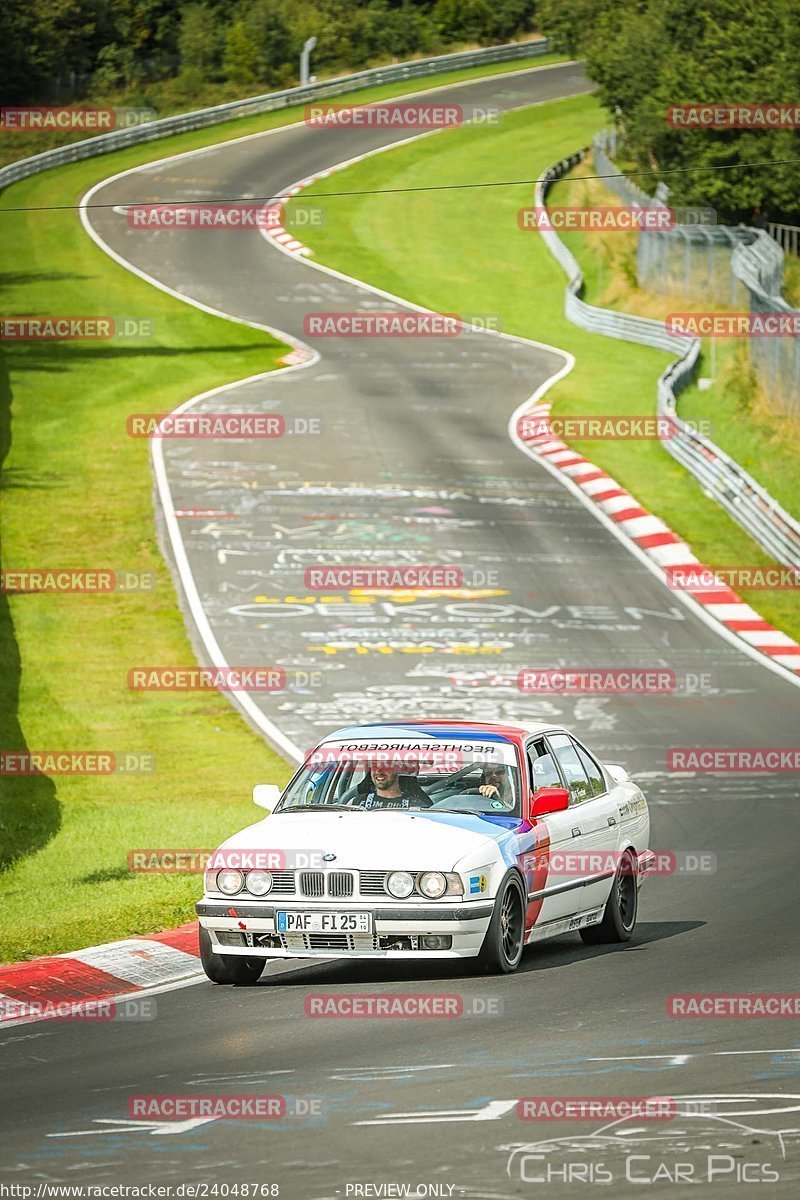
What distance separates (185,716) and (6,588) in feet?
19.9

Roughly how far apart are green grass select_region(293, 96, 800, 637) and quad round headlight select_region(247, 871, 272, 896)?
16645 mm

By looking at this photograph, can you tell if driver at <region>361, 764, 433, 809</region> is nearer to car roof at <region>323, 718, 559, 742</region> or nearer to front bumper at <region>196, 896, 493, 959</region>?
car roof at <region>323, 718, 559, 742</region>

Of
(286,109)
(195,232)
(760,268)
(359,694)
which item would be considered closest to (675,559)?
(359,694)

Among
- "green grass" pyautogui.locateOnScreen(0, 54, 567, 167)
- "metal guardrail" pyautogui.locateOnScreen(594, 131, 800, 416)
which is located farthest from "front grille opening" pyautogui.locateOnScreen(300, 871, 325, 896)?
"green grass" pyautogui.locateOnScreen(0, 54, 567, 167)

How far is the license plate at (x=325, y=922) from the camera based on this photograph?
1010cm

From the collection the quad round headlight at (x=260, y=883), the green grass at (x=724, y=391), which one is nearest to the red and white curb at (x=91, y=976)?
the quad round headlight at (x=260, y=883)

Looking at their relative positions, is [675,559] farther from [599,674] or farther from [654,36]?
[654,36]

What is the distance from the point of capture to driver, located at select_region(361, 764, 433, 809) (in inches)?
436

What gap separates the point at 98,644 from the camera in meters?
24.6

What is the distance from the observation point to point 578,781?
39.5 ft

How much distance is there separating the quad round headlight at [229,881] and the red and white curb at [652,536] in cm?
1460

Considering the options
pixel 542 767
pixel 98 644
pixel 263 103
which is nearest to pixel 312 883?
pixel 542 767

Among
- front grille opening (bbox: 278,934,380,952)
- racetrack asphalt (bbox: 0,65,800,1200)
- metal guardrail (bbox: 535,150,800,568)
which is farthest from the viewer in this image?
metal guardrail (bbox: 535,150,800,568)

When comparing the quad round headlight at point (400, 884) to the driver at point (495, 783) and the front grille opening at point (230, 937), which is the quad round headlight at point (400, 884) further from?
the driver at point (495, 783)
